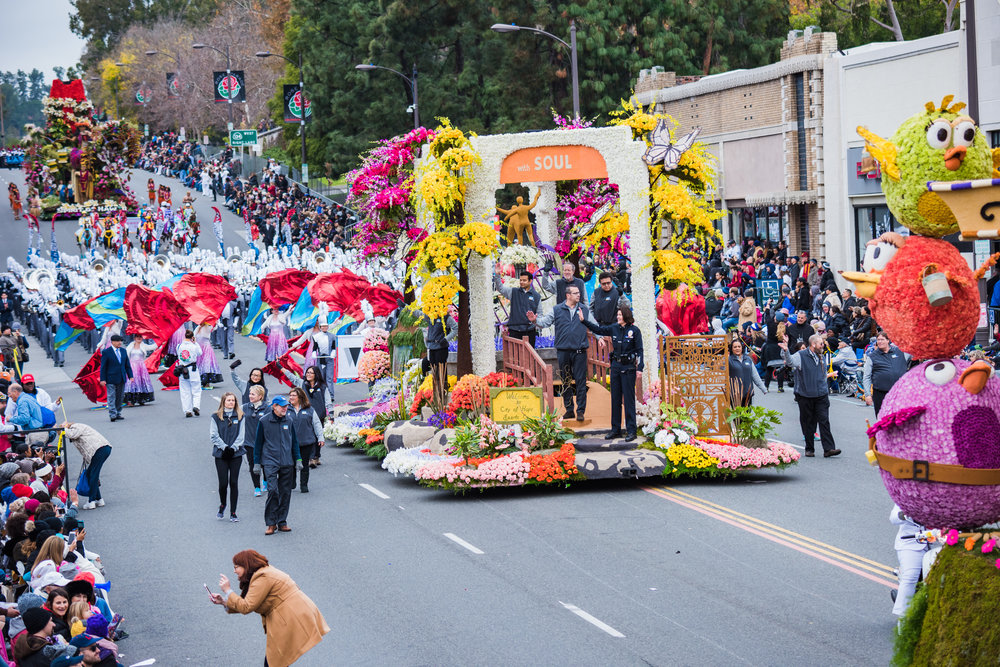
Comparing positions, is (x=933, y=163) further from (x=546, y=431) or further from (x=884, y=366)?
(x=884, y=366)

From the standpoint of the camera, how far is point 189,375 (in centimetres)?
2420

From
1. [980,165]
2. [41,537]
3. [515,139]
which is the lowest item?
[41,537]

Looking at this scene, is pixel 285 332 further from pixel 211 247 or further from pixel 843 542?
pixel 211 247

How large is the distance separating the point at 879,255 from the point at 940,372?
1.05 m

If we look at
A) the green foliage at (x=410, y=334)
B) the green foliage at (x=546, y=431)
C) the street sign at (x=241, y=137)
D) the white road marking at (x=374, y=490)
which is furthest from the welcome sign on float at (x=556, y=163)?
the street sign at (x=241, y=137)

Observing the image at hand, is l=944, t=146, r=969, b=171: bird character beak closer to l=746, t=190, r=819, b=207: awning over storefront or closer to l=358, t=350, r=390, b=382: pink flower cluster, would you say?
l=358, t=350, r=390, b=382: pink flower cluster

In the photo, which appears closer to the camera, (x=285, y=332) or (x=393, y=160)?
(x=393, y=160)

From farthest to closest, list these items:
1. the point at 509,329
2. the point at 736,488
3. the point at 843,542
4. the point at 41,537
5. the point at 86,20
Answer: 1. the point at 86,20
2. the point at 509,329
3. the point at 736,488
4. the point at 843,542
5. the point at 41,537

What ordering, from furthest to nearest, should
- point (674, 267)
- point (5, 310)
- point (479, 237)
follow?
1. point (5, 310)
2. point (479, 237)
3. point (674, 267)

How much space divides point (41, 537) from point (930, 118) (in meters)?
7.88

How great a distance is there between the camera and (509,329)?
1898 cm

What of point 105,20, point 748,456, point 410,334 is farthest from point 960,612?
point 105,20

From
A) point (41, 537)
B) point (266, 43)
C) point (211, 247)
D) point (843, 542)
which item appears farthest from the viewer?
point (266, 43)

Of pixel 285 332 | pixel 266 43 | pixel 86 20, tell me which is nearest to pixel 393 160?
pixel 285 332
